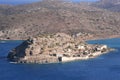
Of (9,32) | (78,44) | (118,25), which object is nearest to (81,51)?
(78,44)

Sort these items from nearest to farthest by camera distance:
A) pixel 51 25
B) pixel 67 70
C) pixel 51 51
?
pixel 67 70
pixel 51 51
pixel 51 25

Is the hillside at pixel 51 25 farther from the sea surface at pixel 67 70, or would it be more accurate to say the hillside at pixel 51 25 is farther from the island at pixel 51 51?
the sea surface at pixel 67 70

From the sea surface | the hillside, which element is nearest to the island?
the sea surface

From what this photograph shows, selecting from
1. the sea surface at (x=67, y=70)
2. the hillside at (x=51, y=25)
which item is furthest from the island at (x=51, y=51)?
the hillside at (x=51, y=25)

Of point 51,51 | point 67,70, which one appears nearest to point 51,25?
point 51,51

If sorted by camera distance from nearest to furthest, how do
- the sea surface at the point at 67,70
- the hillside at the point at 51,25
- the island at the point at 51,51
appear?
1. the sea surface at the point at 67,70
2. the island at the point at 51,51
3. the hillside at the point at 51,25

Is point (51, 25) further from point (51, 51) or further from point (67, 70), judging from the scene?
point (67, 70)
